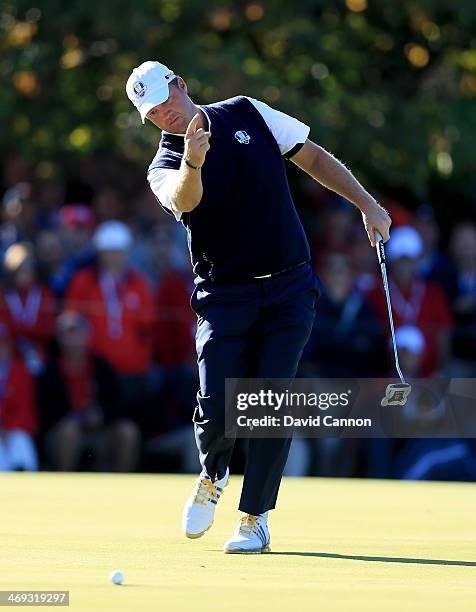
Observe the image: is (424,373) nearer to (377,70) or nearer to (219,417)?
(377,70)

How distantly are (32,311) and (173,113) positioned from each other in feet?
21.1

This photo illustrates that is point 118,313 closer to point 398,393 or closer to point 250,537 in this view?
point 398,393

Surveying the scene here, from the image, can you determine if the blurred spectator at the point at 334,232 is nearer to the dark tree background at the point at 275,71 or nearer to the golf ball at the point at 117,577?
the dark tree background at the point at 275,71

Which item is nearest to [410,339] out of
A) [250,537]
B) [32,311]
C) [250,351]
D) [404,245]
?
[404,245]

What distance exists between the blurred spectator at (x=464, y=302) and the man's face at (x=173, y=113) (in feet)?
22.0

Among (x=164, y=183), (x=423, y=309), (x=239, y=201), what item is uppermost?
(x=164, y=183)

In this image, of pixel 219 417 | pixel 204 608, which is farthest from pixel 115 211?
pixel 204 608

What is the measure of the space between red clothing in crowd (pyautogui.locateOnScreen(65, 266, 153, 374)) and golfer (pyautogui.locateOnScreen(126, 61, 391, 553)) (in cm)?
601

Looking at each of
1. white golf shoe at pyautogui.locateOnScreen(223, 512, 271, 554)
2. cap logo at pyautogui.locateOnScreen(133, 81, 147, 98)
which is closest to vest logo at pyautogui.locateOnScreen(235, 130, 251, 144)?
cap logo at pyautogui.locateOnScreen(133, 81, 147, 98)

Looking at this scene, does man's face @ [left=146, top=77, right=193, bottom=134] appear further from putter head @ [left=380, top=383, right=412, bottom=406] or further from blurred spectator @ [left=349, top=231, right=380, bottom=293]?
blurred spectator @ [left=349, top=231, right=380, bottom=293]

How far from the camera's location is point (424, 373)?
1292 cm

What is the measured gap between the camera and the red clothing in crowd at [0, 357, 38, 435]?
41.4 ft

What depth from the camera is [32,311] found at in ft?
42.7

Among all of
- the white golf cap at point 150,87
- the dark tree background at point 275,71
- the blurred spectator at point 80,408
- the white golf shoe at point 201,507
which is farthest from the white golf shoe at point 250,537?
the dark tree background at point 275,71
